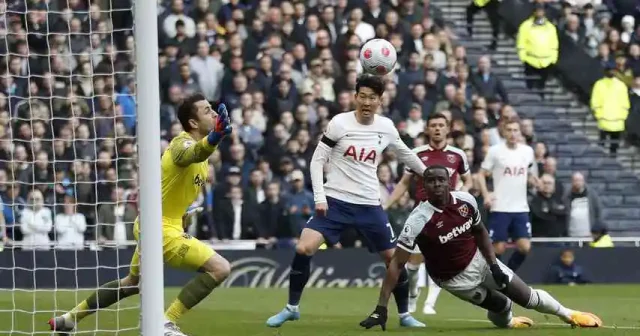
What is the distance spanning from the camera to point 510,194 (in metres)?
19.5

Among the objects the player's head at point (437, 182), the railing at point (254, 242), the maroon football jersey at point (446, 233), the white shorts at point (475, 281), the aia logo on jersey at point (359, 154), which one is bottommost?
the railing at point (254, 242)

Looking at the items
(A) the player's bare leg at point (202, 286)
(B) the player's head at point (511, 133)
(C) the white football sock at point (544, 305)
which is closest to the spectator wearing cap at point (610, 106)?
(B) the player's head at point (511, 133)

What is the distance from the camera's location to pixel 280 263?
846 inches

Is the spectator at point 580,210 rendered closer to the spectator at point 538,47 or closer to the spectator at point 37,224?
the spectator at point 538,47

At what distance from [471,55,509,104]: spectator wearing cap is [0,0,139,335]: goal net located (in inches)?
250

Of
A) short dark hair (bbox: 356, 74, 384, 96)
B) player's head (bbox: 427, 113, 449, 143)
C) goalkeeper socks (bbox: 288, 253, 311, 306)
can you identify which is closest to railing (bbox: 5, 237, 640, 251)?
player's head (bbox: 427, 113, 449, 143)

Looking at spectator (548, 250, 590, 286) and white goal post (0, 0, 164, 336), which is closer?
white goal post (0, 0, 164, 336)

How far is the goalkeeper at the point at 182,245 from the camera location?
1184cm

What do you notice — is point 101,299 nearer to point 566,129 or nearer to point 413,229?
point 413,229

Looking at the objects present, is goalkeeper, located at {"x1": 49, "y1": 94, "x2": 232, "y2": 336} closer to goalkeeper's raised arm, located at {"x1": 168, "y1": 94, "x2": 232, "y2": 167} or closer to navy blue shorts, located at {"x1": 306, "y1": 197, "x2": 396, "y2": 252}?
goalkeeper's raised arm, located at {"x1": 168, "y1": 94, "x2": 232, "y2": 167}

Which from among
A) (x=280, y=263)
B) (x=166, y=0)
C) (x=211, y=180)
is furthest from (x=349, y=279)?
(x=166, y=0)

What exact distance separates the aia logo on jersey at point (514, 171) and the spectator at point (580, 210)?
343 centimetres

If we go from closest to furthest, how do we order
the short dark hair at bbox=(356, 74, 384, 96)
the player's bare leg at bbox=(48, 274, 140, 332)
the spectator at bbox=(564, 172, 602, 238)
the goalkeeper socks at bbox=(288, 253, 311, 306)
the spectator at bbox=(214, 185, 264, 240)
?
the player's bare leg at bbox=(48, 274, 140, 332) < the short dark hair at bbox=(356, 74, 384, 96) < the goalkeeper socks at bbox=(288, 253, 311, 306) < the spectator at bbox=(214, 185, 264, 240) < the spectator at bbox=(564, 172, 602, 238)

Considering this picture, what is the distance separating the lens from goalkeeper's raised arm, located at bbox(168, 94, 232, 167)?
10.7 m
